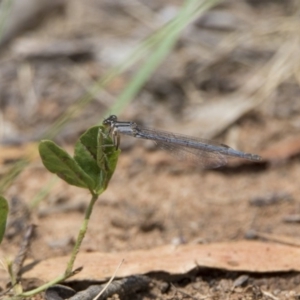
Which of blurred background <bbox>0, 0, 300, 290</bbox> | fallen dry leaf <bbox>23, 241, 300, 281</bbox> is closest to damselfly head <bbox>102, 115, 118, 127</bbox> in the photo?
→ blurred background <bbox>0, 0, 300, 290</bbox>

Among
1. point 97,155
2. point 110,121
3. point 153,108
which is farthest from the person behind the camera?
point 153,108

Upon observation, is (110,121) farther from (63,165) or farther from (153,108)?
(153,108)

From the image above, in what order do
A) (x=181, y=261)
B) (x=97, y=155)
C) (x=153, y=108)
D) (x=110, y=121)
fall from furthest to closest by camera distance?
1. (x=153, y=108)
2. (x=110, y=121)
3. (x=181, y=261)
4. (x=97, y=155)

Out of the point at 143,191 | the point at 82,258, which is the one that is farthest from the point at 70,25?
the point at 82,258

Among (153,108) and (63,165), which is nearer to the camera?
(63,165)

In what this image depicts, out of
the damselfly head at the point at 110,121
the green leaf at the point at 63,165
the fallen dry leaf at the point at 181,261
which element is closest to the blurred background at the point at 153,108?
the fallen dry leaf at the point at 181,261

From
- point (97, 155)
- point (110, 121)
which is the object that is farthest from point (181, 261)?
point (110, 121)

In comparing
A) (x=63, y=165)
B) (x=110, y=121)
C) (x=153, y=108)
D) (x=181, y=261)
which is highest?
(x=153, y=108)
